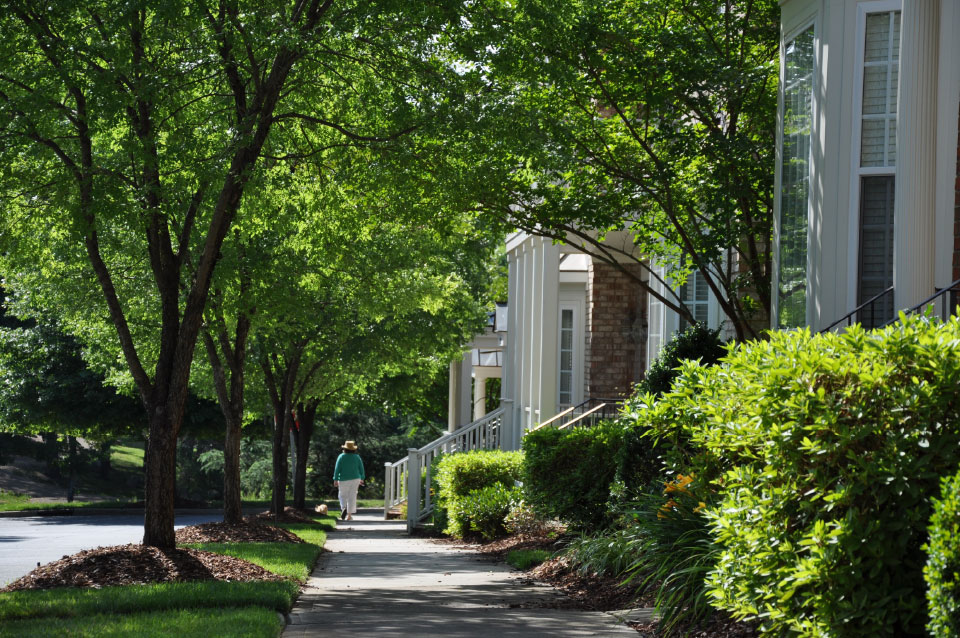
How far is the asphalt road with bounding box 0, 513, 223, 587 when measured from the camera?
14633 millimetres

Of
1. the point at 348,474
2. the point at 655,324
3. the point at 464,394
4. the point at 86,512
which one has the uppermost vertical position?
the point at 655,324

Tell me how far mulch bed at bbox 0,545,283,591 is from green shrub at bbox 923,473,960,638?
690cm

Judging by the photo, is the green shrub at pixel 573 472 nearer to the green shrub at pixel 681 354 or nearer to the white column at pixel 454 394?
the green shrub at pixel 681 354

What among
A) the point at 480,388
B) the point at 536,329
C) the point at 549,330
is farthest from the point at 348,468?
the point at 480,388

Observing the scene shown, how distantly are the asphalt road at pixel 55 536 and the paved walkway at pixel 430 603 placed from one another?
13.9ft

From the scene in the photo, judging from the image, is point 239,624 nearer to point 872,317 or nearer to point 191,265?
point 872,317

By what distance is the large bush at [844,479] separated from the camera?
4480mm

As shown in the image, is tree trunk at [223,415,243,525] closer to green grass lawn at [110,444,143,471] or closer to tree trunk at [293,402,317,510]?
tree trunk at [293,402,317,510]

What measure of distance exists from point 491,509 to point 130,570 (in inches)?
261

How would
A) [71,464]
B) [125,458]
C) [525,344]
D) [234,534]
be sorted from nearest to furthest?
[234,534] < [525,344] < [71,464] < [125,458]

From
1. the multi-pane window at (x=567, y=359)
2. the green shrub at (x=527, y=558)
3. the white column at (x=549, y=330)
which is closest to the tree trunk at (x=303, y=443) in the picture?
the multi-pane window at (x=567, y=359)

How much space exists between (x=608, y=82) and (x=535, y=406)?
830cm

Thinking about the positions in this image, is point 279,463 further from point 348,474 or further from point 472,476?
point 472,476

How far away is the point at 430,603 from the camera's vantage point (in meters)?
8.70
